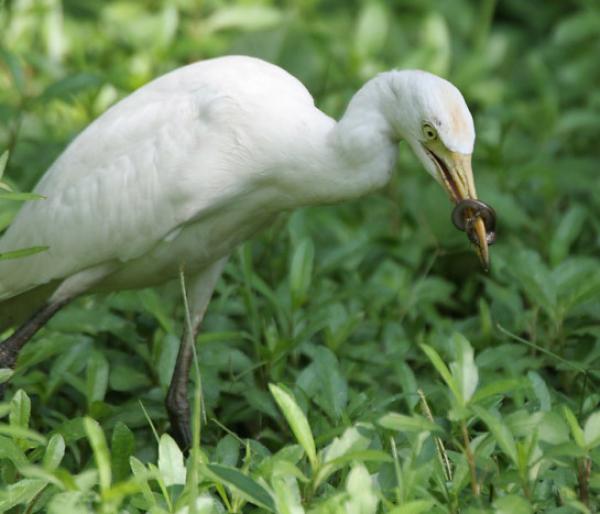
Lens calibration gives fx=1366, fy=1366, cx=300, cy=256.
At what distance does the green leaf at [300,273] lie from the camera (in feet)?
13.1

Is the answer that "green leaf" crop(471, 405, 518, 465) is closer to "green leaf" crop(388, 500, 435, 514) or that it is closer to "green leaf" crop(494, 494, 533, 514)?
"green leaf" crop(494, 494, 533, 514)

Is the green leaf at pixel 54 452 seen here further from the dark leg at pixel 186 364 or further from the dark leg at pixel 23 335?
the dark leg at pixel 186 364

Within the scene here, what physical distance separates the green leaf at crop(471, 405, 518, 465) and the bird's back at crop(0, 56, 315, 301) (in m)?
1.07

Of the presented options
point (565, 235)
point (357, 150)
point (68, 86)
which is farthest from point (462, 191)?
point (68, 86)

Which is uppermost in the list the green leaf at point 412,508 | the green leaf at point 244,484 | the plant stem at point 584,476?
the green leaf at point 244,484

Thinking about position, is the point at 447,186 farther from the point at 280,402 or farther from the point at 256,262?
the point at 256,262

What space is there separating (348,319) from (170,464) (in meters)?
1.29

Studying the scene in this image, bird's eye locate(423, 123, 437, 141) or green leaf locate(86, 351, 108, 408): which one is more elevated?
bird's eye locate(423, 123, 437, 141)

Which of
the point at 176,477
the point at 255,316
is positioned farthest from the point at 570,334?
the point at 176,477

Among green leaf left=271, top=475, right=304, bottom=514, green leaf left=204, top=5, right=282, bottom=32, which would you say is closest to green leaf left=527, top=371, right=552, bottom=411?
green leaf left=271, top=475, right=304, bottom=514

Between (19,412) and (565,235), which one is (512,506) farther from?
(565,235)

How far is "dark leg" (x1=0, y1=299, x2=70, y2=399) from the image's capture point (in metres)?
3.56

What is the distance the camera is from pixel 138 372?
3977mm

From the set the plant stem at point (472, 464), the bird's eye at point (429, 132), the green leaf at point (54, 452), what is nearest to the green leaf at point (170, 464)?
the green leaf at point (54, 452)
